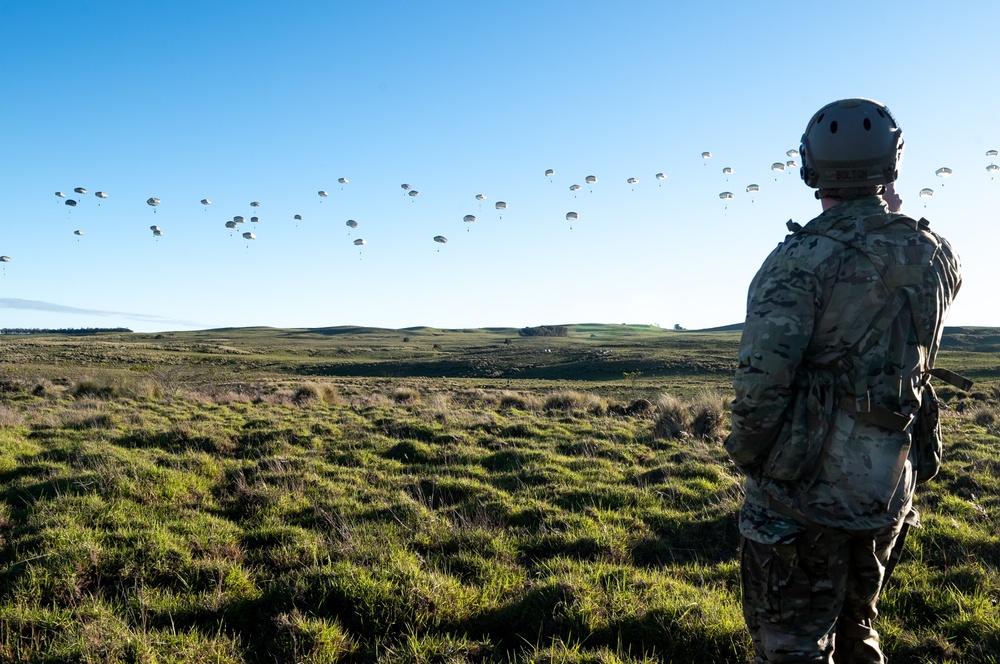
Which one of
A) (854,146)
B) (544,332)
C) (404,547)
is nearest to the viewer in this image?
(854,146)

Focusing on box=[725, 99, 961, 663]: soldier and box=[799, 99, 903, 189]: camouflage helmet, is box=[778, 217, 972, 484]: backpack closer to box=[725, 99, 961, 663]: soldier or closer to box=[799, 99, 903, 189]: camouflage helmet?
box=[725, 99, 961, 663]: soldier

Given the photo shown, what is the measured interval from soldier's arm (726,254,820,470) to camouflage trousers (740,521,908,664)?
1.59ft

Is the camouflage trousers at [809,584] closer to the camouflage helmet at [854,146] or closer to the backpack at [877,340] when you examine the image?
the backpack at [877,340]

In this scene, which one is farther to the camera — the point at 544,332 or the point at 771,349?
the point at 544,332

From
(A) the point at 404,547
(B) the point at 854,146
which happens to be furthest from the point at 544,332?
(B) the point at 854,146

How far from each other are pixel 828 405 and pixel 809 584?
890mm

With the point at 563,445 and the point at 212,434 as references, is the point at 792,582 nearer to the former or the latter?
the point at 563,445

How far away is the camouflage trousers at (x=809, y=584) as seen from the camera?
2.98 metres

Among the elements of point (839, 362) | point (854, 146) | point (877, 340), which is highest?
point (854, 146)

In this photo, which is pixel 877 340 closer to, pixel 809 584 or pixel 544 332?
pixel 809 584

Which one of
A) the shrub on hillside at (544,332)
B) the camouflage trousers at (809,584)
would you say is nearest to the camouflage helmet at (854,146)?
the camouflage trousers at (809,584)

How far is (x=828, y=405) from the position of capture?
3.01 m

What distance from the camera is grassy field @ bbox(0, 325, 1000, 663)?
4379mm

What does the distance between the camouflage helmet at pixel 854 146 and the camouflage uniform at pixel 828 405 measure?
21cm
